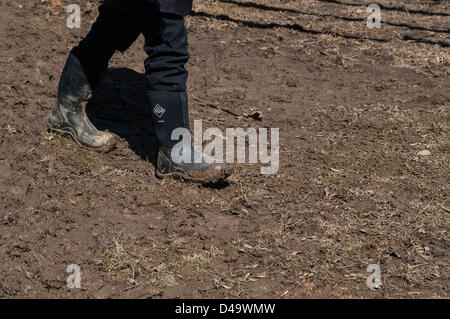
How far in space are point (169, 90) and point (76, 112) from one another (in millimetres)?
690

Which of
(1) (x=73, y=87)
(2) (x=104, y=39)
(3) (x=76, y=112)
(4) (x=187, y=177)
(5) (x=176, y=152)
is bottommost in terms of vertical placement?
(4) (x=187, y=177)

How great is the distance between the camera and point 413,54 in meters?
5.39

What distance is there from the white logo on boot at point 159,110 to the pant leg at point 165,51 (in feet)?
0.30

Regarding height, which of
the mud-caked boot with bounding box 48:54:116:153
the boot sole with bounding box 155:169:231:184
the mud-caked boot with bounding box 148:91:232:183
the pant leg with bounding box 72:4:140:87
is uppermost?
the pant leg with bounding box 72:4:140:87

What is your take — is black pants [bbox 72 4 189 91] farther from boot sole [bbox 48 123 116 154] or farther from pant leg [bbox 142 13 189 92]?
boot sole [bbox 48 123 116 154]

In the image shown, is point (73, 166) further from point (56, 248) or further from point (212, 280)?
point (212, 280)

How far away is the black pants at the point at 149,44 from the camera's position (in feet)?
10.2

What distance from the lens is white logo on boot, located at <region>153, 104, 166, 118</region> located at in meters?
3.27

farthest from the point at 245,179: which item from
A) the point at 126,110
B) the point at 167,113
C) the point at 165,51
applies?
the point at 126,110

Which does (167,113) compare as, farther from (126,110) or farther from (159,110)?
(126,110)

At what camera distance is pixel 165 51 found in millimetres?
3139

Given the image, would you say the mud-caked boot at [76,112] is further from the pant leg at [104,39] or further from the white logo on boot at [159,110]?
the white logo on boot at [159,110]

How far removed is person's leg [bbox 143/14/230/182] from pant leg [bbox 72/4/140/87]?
213 mm

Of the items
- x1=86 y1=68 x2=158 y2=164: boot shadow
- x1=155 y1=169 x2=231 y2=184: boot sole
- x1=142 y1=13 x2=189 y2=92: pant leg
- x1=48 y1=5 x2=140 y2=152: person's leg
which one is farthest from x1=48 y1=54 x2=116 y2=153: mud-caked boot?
x1=142 y1=13 x2=189 y2=92: pant leg
